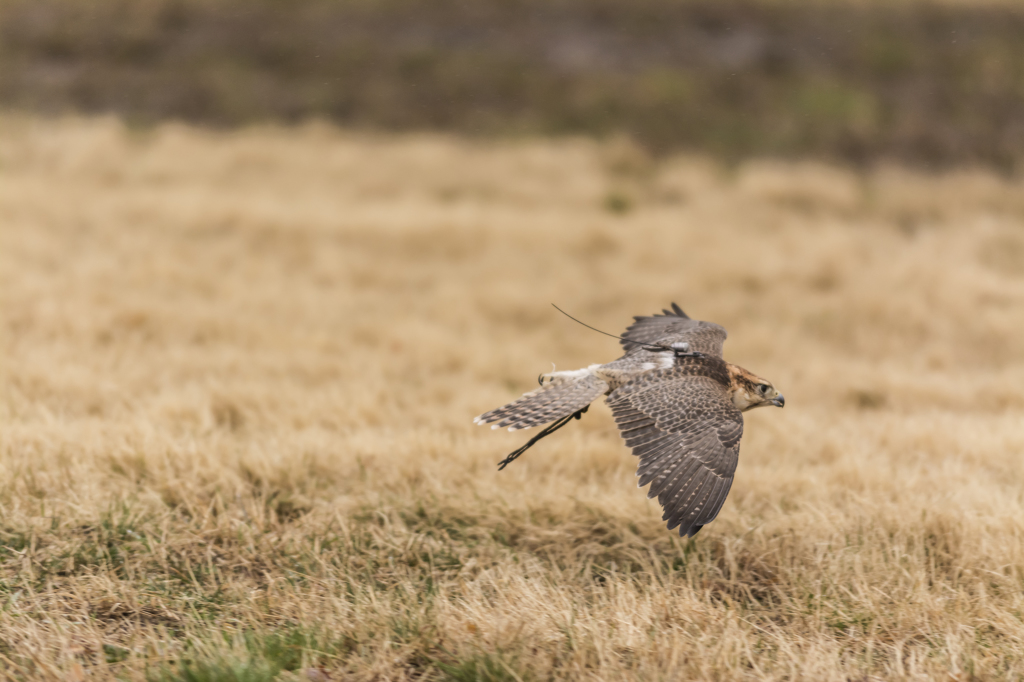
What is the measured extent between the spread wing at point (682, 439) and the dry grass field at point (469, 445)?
0.59 meters

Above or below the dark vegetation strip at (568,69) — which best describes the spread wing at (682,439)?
below

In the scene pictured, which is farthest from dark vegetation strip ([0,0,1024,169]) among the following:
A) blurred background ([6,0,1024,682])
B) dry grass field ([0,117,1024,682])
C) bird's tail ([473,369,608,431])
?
bird's tail ([473,369,608,431])

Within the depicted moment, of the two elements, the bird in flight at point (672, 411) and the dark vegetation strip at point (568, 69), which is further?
the dark vegetation strip at point (568, 69)

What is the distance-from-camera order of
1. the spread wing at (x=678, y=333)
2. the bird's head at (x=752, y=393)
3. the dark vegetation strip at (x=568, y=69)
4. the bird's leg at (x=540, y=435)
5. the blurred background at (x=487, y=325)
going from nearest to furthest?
the blurred background at (x=487, y=325)
the bird's leg at (x=540, y=435)
the bird's head at (x=752, y=393)
the spread wing at (x=678, y=333)
the dark vegetation strip at (x=568, y=69)

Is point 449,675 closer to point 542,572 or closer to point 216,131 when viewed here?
point 542,572

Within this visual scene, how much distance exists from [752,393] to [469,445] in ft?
6.46

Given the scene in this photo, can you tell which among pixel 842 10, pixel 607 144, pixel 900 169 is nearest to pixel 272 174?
pixel 607 144

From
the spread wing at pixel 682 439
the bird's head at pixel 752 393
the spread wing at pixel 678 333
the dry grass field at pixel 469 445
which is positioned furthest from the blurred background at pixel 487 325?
the spread wing at pixel 678 333

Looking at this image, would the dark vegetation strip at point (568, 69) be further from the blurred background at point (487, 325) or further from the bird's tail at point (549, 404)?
the bird's tail at point (549, 404)

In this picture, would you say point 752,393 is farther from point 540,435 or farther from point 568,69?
point 568,69

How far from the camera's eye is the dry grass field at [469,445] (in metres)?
3.47

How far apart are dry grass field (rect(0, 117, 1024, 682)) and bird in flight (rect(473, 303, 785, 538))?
0.61 metres

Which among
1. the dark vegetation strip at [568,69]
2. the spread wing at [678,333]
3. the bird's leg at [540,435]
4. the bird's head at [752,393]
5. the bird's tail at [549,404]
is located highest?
the dark vegetation strip at [568,69]

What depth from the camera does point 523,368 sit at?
7.73 meters
